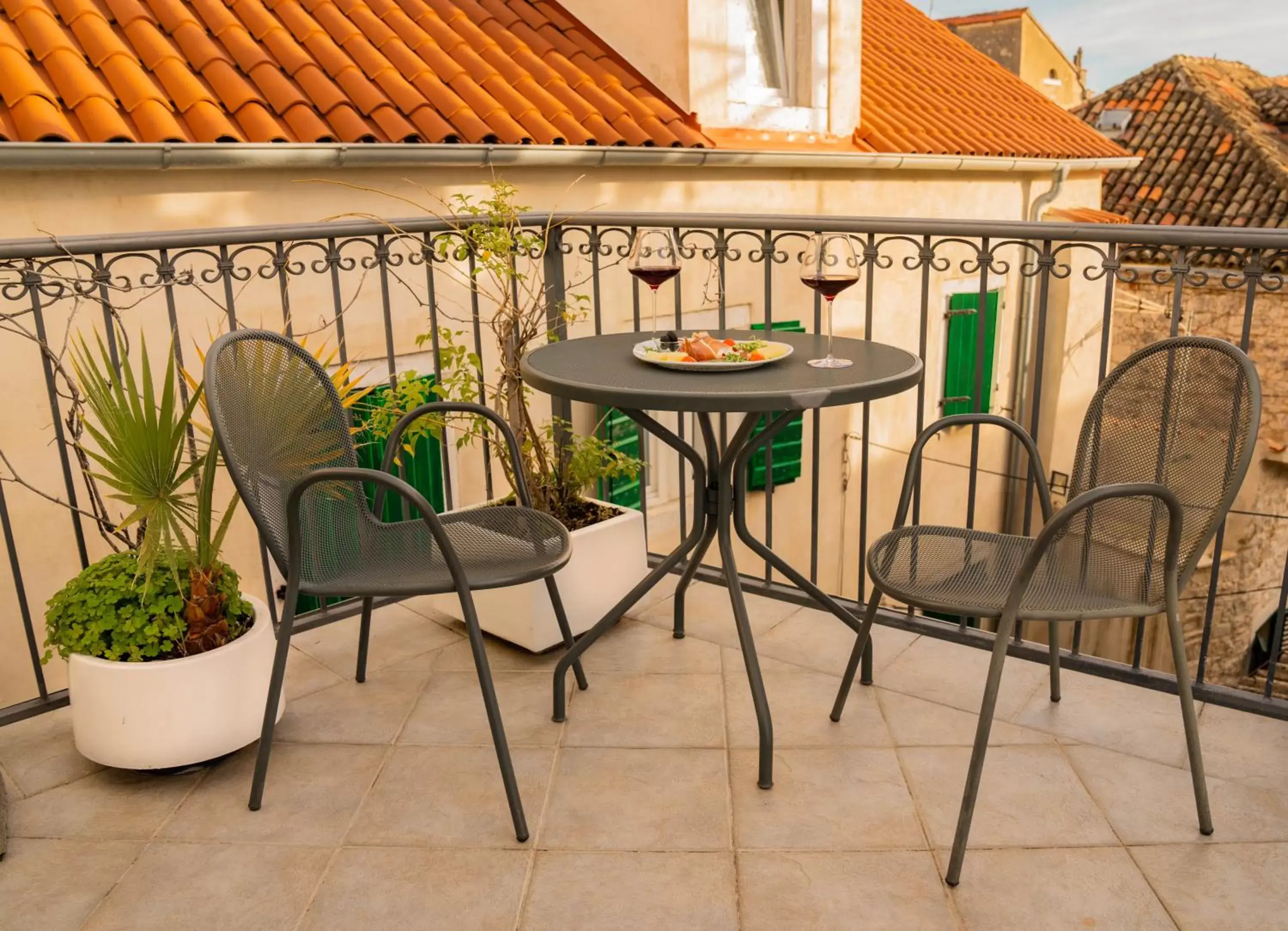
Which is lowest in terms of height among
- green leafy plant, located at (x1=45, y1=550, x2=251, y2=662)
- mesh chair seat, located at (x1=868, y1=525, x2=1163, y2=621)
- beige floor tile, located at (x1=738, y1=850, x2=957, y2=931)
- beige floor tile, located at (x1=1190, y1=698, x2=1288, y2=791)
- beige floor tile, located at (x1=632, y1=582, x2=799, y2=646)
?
beige floor tile, located at (x1=632, y1=582, x2=799, y2=646)

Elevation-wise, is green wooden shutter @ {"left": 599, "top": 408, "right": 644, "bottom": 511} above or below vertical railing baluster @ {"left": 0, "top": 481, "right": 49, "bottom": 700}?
below

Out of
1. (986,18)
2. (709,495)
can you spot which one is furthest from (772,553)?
(986,18)

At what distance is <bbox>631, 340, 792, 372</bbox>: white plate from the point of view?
7.50ft

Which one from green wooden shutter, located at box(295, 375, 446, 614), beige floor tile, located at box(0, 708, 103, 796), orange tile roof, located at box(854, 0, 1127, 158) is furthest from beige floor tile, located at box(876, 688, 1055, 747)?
orange tile roof, located at box(854, 0, 1127, 158)

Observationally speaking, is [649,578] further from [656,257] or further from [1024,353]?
[1024,353]

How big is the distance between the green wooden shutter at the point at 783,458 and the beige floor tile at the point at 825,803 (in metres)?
4.10

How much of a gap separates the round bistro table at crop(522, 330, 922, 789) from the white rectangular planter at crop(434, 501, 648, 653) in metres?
0.22

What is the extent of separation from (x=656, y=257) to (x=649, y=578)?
2.54 ft

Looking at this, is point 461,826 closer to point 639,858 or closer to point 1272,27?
point 639,858

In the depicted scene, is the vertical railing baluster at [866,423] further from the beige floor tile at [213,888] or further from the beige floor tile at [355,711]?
the beige floor tile at [213,888]

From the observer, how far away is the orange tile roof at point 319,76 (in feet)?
14.2

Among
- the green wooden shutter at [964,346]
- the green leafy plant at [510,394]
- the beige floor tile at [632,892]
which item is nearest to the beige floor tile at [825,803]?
the beige floor tile at [632,892]

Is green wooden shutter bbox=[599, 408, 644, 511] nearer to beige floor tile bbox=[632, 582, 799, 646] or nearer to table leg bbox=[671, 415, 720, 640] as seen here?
beige floor tile bbox=[632, 582, 799, 646]

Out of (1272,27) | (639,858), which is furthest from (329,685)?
(1272,27)
